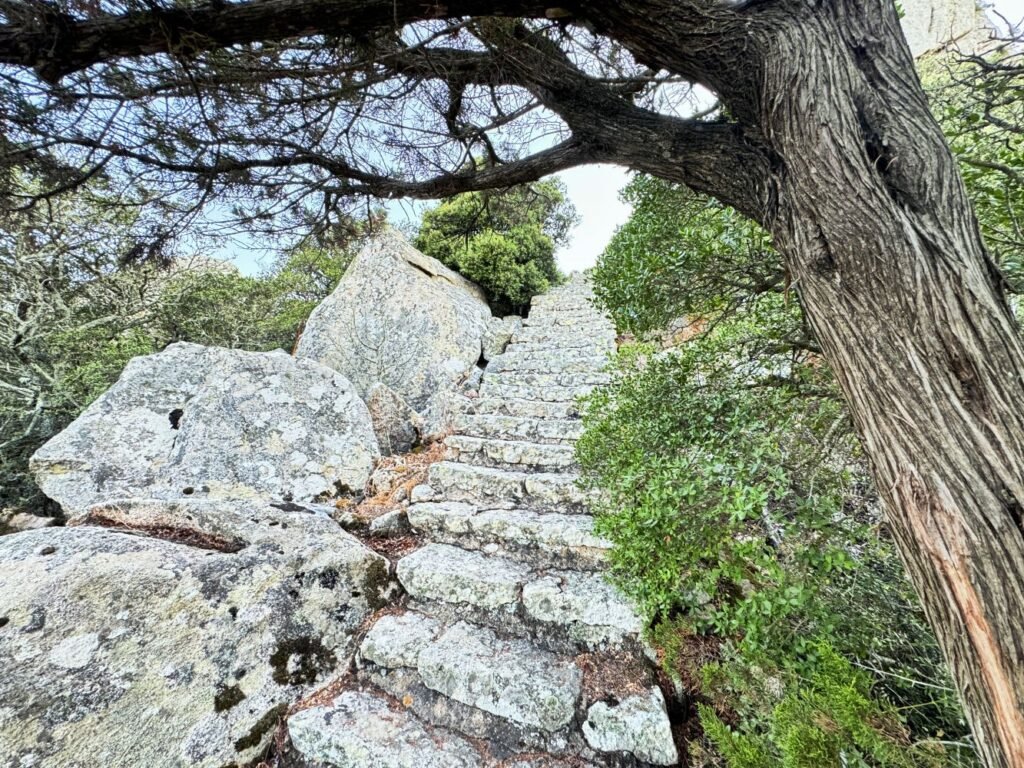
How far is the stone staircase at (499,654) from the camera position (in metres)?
1.55

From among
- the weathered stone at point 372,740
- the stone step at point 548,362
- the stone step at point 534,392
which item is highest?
the stone step at point 548,362

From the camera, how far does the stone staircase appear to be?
155 cm

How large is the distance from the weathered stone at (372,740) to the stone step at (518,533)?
37.5 inches

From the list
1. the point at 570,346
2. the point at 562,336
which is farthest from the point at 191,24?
the point at 562,336

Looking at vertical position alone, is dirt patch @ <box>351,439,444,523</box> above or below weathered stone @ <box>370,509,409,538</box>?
above

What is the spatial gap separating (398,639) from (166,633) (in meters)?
1.04

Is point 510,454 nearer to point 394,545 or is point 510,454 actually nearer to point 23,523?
point 394,545

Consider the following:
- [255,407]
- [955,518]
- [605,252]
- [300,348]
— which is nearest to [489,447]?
[605,252]

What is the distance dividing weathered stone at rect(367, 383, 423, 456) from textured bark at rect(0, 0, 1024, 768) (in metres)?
3.15

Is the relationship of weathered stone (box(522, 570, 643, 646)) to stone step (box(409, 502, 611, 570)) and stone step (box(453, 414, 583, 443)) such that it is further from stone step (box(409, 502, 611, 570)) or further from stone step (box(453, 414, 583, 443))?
stone step (box(453, 414, 583, 443))

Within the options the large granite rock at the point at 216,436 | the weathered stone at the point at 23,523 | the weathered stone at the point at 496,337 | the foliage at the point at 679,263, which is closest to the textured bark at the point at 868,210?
the foliage at the point at 679,263

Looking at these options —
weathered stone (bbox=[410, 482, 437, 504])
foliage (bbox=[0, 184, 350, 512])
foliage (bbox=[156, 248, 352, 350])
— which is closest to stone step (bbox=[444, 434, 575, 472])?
weathered stone (bbox=[410, 482, 437, 504])

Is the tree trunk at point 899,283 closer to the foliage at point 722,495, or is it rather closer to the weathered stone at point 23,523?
the foliage at point 722,495

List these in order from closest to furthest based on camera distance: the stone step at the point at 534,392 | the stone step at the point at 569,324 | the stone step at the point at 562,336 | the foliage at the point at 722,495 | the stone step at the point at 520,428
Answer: the foliage at the point at 722,495
the stone step at the point at 520,428
the stone step at the point at 534,392
the stone step at the point at 562,336
the stone step at the point at 569,324
